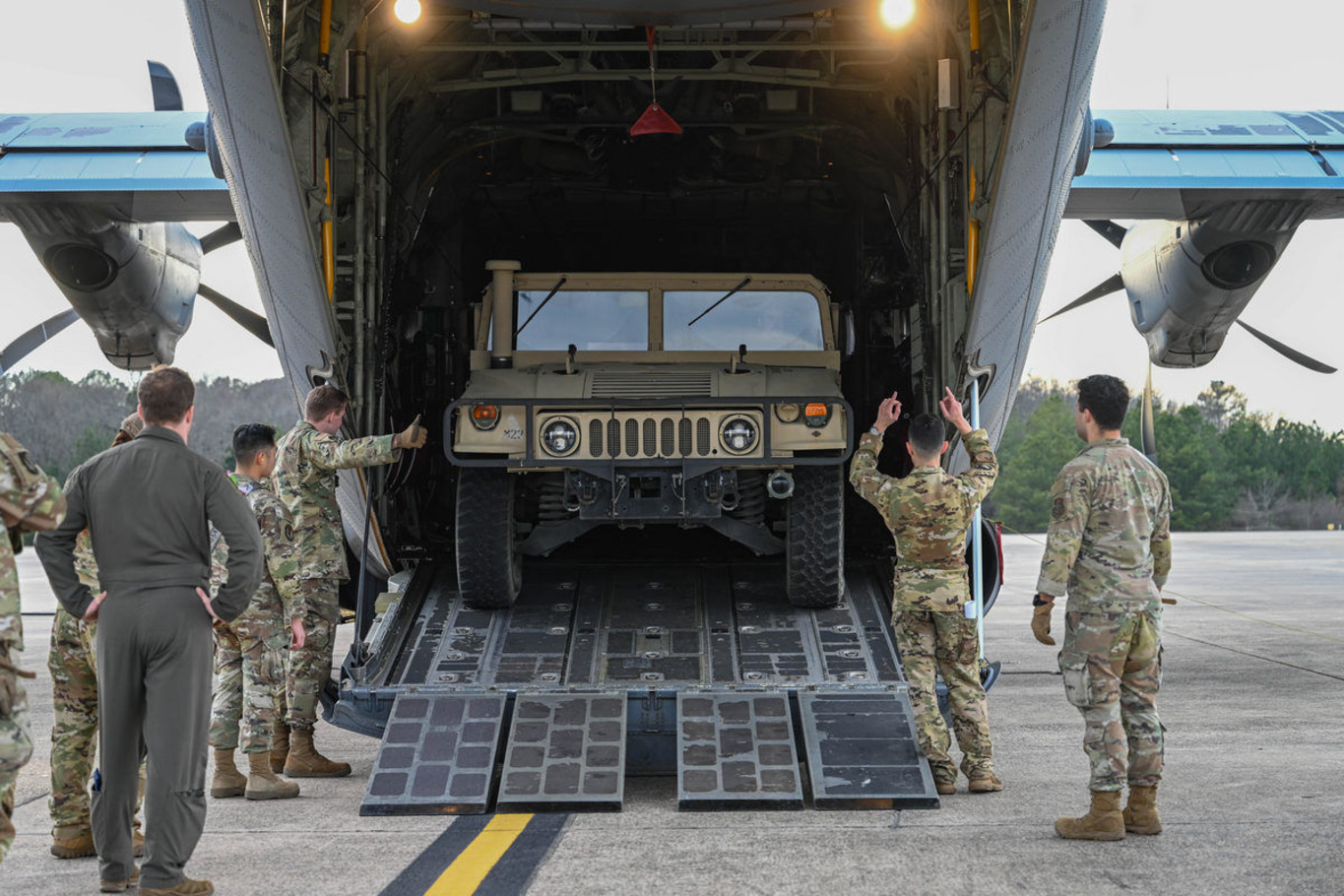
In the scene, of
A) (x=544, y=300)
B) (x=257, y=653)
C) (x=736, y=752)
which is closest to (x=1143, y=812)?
(x=736, y=752)

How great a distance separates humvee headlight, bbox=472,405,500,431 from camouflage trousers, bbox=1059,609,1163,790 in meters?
3.32

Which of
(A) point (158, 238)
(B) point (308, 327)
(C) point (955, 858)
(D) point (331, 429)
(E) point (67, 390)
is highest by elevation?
(E) point (67, 390)

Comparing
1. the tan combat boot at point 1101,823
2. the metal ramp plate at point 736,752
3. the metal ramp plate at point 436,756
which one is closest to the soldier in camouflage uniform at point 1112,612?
the tan combat boot at point 1101,823

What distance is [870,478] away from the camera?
6.67 metres

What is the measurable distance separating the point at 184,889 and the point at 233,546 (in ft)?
3.64

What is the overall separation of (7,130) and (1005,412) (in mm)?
7823

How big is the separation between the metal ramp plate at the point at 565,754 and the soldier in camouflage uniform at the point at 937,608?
1391 millimetres

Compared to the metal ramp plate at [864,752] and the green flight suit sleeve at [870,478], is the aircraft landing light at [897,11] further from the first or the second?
the metal ramp plate at [864,752]

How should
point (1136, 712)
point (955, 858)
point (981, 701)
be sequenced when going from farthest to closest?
point (981, 701), point (1136, 712), point (955, 858)

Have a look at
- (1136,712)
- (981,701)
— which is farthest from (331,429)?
(1136,712)

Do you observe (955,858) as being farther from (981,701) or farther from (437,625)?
(437,625)

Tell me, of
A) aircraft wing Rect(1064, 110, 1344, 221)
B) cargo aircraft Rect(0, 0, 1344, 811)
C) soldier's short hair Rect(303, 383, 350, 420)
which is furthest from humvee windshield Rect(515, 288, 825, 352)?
aircraft wing Rect(1064, 110, 1344, 221)

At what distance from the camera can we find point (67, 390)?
57.2m

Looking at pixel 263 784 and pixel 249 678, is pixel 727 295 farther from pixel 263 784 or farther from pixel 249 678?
pixel 263 784
